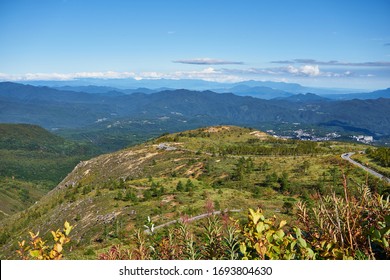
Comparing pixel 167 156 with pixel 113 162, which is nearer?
pixel 167 156

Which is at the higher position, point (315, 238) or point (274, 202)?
point (315, 238)

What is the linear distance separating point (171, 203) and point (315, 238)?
37.9 meters

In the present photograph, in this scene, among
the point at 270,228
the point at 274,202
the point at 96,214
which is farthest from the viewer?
the point at 96,214

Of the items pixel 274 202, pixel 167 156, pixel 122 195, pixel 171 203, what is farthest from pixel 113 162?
pixel 274 202

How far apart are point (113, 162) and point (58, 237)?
9456cm

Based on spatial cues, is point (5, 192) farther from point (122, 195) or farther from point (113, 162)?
point (122, 195)

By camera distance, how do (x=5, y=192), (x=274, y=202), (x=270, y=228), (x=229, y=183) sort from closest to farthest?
(x=270, y=228) < (x=274, y=202) < (x=229, y=183) < (x=5, y=192)

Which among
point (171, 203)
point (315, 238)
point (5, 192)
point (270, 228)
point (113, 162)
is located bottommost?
point (5, 192)

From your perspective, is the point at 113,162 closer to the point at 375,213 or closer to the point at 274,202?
the point at 274,202
